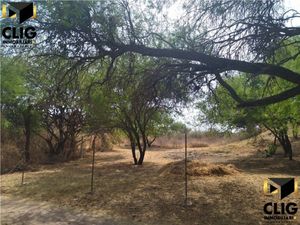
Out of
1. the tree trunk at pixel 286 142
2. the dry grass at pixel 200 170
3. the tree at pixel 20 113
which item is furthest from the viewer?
the tree trunk at pixel 286 142

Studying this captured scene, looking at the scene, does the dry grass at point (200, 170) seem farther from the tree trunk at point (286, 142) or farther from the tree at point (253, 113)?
the tree trunk at point (286, 142)

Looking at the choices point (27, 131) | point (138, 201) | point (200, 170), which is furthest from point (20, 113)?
point (138, 201)

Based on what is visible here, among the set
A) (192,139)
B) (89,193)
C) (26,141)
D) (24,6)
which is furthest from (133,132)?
(192,139)

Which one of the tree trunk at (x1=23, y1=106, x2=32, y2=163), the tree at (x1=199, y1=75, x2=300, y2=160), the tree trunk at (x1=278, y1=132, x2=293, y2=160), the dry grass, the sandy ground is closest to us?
the sandy ground

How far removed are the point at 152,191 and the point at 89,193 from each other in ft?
5.97

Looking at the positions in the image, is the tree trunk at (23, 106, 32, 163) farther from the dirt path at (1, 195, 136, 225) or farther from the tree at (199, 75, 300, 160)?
the dirt path at (1, 195, 136, 225)

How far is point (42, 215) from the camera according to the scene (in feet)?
27.4

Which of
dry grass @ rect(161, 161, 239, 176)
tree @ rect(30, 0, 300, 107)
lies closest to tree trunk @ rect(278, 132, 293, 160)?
dry grass @ rect(161, 161, 239, 176)

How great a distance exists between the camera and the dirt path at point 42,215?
7.68 metres

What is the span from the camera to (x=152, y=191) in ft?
33.4

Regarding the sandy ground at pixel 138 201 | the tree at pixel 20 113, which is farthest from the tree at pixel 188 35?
the tree at pixel 20 113

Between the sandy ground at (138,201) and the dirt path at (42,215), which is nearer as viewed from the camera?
the dirt path at (42,215)

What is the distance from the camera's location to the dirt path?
7.68 meters

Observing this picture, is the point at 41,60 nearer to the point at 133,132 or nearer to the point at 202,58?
the point at 202,58
